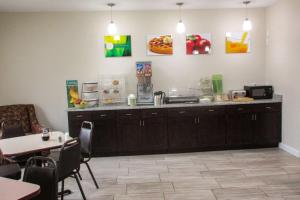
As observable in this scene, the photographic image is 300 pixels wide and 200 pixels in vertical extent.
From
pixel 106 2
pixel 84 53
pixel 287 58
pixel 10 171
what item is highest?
pixel 106 2

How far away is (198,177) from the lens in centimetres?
432

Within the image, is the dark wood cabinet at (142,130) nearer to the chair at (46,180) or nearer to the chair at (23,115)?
the chair at (23,115)

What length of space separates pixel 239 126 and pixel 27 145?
3.57 metres

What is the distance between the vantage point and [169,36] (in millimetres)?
5855

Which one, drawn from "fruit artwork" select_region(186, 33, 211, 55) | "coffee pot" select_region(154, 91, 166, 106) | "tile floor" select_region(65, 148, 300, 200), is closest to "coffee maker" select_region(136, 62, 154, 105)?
"coffee pot" select_region(154, 91, 166, 106)

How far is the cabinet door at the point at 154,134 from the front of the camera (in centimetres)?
545

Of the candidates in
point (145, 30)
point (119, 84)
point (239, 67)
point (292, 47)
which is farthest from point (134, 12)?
point (292, 47)

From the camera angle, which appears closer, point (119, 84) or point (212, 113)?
point (212, 113)

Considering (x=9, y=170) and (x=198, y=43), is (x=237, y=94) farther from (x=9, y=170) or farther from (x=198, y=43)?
(x=9, y=170)

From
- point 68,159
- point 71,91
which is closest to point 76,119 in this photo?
point 71,91

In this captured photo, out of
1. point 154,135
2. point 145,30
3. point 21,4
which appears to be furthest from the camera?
point 145,30

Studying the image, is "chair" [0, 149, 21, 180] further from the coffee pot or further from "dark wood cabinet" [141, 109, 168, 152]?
the coffee pot

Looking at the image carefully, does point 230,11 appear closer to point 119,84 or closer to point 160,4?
point 160,4

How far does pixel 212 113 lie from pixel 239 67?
3.93 feet
